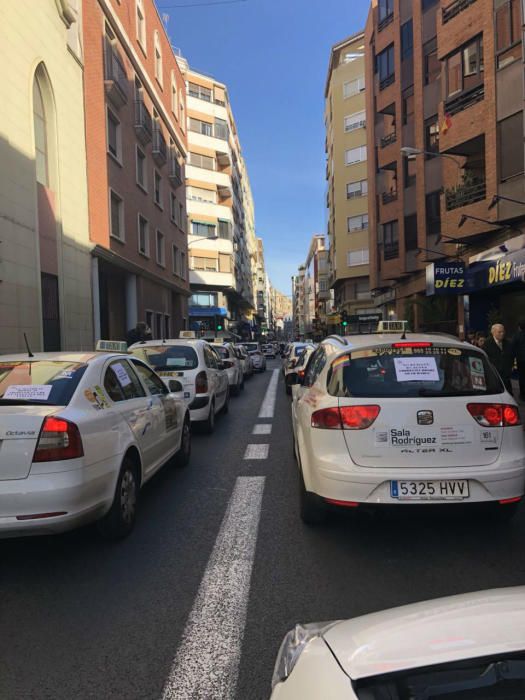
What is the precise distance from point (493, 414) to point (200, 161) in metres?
47.3

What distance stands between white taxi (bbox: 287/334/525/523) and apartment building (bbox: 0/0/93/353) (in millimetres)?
10170

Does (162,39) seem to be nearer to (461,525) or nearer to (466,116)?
(466,116)

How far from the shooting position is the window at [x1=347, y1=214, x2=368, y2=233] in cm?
4303

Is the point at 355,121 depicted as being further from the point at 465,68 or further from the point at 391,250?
the point at 465,68

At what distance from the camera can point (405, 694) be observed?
51.7 inches

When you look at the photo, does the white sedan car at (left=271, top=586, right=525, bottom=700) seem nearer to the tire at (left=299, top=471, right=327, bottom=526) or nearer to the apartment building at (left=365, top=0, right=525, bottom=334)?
the tire at (left=299, top=471, right=327, bottom=526)

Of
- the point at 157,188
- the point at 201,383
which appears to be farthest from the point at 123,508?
the point at 157,188

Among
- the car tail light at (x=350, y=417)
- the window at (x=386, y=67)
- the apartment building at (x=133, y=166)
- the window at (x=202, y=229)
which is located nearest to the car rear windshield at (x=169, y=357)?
the car tail light at (x=350, y=417)

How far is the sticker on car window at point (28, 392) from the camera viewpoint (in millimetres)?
3842

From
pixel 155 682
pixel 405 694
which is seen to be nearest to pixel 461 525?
pixel 155 682

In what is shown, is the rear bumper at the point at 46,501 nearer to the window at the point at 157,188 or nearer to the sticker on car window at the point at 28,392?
the sticker on car window at the point at 28,392

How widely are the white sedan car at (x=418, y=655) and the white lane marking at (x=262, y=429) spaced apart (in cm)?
716

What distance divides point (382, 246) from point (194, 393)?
25606mm

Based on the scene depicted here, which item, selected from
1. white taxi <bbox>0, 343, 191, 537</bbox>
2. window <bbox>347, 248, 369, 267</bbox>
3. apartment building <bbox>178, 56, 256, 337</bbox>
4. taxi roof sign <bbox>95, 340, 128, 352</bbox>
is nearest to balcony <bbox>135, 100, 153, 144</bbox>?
taxi roof sign <bbox>95, 340, 128, 352</bbox>
